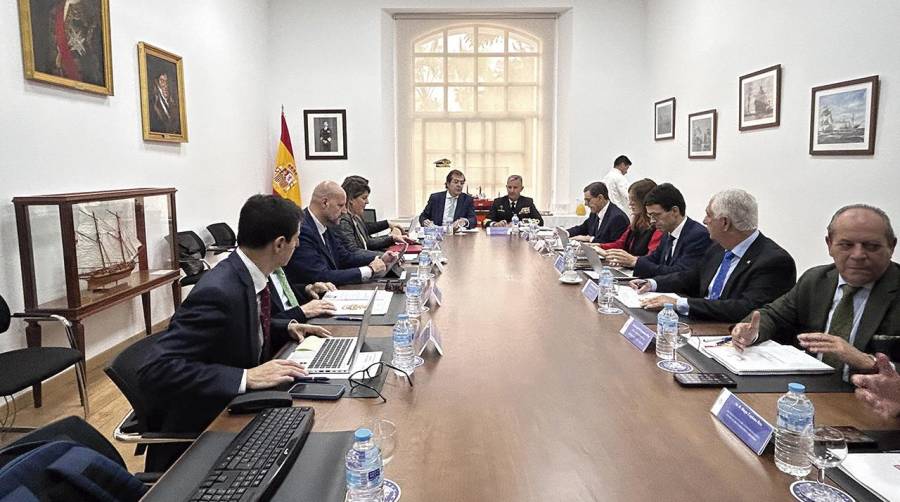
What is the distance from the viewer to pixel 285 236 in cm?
196

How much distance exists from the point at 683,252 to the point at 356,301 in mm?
1985

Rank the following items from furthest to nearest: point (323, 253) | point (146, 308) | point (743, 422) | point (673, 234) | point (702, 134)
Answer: point (702, 134), point (146, 308), point (673, 234), point (323, 253), point (743, 422)

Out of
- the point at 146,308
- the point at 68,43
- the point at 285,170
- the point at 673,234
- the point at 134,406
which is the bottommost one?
the point at 146,308

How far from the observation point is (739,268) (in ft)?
8.55

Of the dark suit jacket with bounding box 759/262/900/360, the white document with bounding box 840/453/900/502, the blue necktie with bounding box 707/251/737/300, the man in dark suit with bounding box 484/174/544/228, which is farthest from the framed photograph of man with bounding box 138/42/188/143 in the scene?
the white document with bounding box 840/453/900/502

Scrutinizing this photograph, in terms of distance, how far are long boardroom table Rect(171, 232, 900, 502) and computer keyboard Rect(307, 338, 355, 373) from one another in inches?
7.1

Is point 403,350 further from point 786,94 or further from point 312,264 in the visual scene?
point 786,94

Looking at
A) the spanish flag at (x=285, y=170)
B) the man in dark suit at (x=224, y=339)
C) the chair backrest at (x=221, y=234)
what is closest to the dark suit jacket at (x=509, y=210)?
the spanish flag at (x=285, y=170)

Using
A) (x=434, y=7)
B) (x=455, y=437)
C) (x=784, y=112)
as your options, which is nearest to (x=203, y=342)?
(x=455, y=437)

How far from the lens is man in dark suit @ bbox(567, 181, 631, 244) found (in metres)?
5.24

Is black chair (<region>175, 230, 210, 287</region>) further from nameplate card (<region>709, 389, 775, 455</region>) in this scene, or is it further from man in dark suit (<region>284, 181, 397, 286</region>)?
nameplate card (<region>709, 389, 775, 455</region>)

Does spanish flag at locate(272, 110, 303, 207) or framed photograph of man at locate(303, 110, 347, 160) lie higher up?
framed photograph of man at locate(303, 110, 347, 160)

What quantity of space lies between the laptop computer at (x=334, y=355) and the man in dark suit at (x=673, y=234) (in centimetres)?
217

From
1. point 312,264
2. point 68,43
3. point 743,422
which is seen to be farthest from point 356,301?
point 68,43
